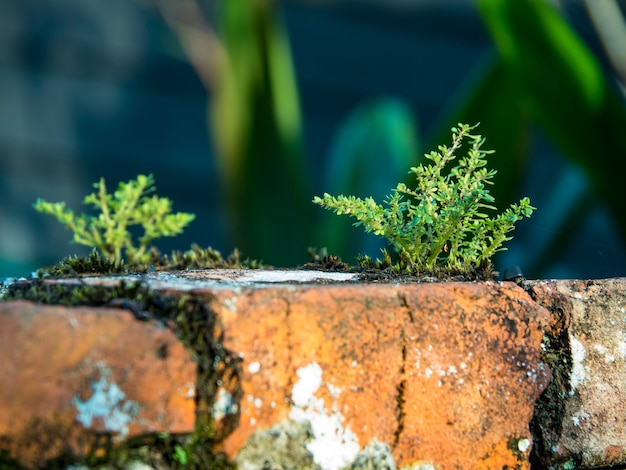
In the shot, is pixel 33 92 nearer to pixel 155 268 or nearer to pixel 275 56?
pixel 275 56

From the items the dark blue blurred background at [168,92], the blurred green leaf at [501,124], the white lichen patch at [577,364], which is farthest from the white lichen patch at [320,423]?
the dark blue blurred background at [168,92]

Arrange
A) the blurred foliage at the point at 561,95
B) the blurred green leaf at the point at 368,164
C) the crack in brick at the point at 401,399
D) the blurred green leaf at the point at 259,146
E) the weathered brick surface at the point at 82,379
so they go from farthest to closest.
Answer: the blurred green leaf at the point at 259,146
the blurred green leaf at the point at 368,164
the blurred foliage at the point at 561,95
the crack in brick at the point at 401,399
the weathered brick surface at the point at 82,379

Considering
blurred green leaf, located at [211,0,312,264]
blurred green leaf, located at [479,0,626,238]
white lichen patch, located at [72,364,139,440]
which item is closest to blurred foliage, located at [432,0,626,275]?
blurred green leaf, located at [479,0,626,238]

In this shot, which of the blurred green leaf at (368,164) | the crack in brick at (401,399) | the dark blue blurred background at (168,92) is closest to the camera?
the crack in brick at (401,399)

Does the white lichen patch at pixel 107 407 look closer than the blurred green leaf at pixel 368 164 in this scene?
Yes

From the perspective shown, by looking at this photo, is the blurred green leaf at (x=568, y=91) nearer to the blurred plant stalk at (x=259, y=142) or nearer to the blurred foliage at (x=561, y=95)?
the blurred foliage at (x=561, y=95)

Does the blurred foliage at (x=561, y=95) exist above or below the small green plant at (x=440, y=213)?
above
